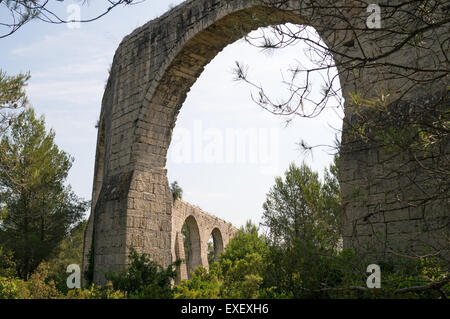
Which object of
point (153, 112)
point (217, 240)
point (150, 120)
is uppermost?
point (153, 112)

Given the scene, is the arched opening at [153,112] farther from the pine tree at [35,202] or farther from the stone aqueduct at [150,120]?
the pine tree at [35,202]

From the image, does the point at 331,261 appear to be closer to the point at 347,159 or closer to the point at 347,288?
the point at 347,288

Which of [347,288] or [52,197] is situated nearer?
[347,288]

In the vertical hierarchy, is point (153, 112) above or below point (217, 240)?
above

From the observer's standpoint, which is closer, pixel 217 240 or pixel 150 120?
pixel 150 120

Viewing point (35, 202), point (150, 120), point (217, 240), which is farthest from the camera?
point (217, 240)

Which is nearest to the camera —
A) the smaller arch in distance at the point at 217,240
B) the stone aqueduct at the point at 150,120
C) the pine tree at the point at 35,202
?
the stone aqueduct at the point at 150,120

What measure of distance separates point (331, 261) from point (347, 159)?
65.2 inches

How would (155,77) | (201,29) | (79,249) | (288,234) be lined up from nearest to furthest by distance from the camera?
1. (288,234)
2. (201,29)
3. (155,77)
4. (79,249)

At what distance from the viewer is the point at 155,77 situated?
7.22 metres

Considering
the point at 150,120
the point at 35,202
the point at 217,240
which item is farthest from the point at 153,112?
the point at 217,240

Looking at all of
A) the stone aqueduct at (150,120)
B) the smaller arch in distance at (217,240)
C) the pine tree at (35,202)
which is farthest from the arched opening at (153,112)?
the smaller arch in distance at (217,240)

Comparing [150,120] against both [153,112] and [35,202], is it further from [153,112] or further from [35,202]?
[35,202]

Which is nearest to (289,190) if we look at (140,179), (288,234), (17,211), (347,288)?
(140,179)
